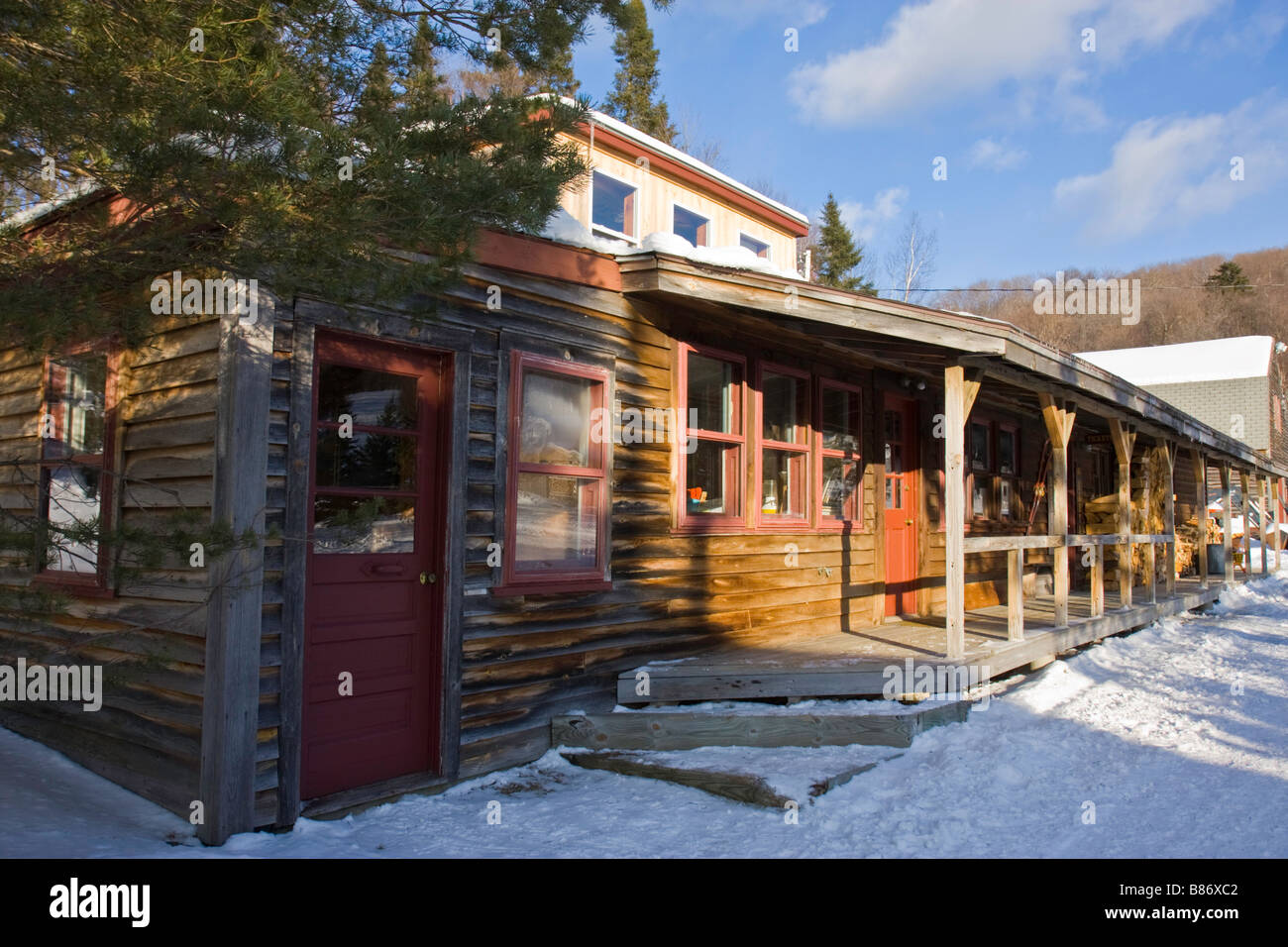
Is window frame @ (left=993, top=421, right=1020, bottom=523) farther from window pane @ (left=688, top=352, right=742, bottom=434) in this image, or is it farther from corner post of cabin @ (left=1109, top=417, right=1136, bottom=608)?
window pane @ (left=688, top=352, right=742, bottom=434)

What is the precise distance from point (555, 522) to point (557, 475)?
30 centimetres

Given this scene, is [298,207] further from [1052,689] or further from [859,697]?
[1052,689]

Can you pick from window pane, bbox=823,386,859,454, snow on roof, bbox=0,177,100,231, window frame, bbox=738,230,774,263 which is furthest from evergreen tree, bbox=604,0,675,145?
snow on roof, bbox=0,177,100,231

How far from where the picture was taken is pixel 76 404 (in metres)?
5.43

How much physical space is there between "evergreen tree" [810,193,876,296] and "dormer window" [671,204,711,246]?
21593 mm

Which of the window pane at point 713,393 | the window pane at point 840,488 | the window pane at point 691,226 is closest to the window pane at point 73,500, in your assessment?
the window pane at point 713,393

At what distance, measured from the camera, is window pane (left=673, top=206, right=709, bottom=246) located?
14.5m

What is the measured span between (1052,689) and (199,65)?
23.1ft

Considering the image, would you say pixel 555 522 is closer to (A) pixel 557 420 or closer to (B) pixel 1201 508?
(A) pixel 557 420

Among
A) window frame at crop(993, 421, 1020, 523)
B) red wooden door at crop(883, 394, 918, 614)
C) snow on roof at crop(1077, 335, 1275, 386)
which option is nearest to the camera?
red wooden door at crop(883, 394, 918, 614)

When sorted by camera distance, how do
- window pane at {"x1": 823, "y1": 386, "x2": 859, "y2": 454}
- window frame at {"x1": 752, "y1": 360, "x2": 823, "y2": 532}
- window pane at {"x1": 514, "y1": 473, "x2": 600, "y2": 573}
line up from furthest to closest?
window pane at {"x1": 823, "y1": 386, "x2": 859, "y2": 454} < window frame at {"x1": 752, "y1": 360, "x2": 823, "y2": 532} < window pane at {"x1": 514, "y1": 473, "x2": 600, "y2": 573}

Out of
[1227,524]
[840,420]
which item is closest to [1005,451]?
[840,420]

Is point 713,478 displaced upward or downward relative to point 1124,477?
downward
